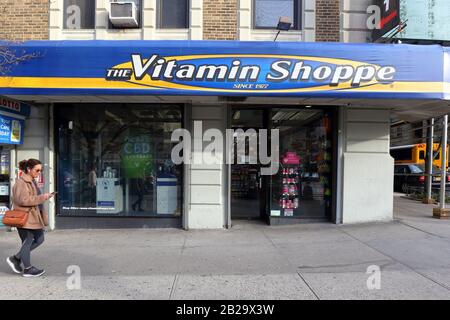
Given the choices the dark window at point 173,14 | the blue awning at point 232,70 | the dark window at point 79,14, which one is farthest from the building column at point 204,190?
the dark window at point 79,14

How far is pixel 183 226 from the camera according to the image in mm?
8812

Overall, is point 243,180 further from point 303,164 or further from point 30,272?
point 30,272

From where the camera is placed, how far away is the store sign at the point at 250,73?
741 cm

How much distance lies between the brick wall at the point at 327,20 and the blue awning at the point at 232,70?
54.4 inches

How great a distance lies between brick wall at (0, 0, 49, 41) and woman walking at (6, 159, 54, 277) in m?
4.49

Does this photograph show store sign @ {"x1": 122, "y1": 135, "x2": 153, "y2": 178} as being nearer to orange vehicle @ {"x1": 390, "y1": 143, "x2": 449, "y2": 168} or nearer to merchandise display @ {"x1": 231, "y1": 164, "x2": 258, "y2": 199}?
merchandise display @ {"x1": 231, "y1": 164, "x2": 258, "y2": 199}

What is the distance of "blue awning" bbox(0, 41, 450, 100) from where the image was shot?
7.36 metres

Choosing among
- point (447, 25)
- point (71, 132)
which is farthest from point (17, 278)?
point (447, 25)

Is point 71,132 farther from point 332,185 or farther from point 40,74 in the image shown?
point 332,185

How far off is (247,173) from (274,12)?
3.76 m

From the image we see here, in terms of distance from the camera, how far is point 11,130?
8164 mm

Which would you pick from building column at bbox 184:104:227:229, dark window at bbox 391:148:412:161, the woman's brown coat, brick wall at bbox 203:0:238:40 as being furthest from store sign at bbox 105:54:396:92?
dark window at bbox 391:148:412:161

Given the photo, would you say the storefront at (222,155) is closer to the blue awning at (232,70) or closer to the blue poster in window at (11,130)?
the blue awning at (232,70)
